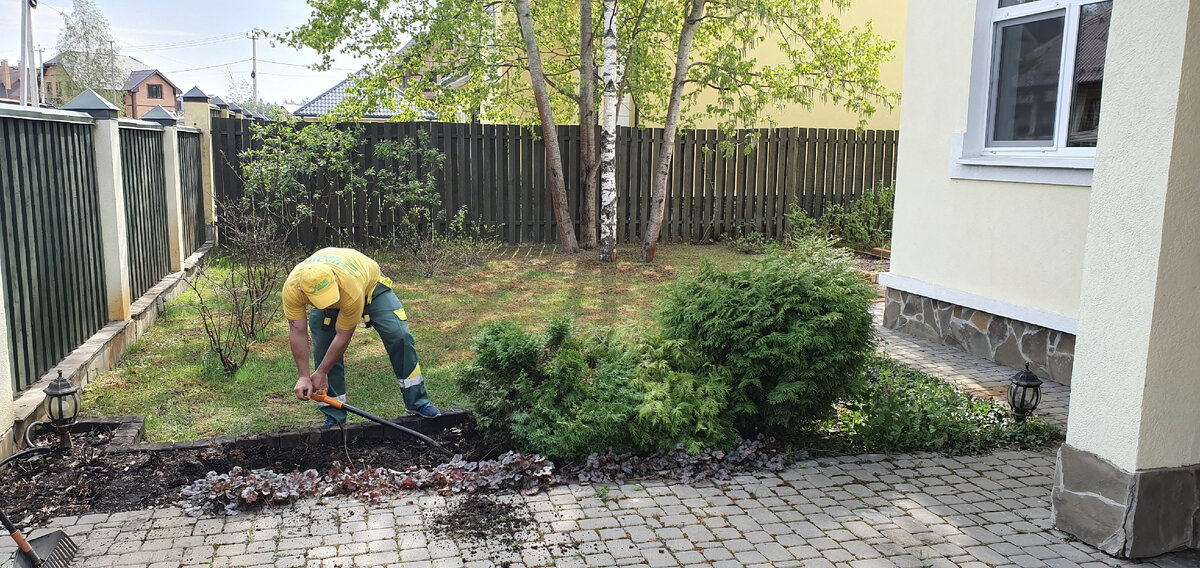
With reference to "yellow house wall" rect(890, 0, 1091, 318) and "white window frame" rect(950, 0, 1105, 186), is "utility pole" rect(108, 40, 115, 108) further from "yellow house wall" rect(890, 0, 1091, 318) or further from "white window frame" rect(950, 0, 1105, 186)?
"white window frame" rect(950, 0, 1105, 186)

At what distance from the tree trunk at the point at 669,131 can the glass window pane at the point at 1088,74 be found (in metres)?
5.91

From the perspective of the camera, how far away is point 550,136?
511 inches

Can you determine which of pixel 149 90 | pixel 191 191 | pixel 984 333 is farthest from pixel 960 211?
pixel 149 90

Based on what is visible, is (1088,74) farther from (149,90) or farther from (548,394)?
(149,90)

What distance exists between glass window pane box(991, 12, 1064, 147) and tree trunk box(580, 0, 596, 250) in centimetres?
670

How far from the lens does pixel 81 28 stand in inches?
1854

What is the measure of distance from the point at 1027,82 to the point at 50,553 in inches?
286

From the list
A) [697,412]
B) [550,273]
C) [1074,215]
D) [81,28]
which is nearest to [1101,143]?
[697,412]

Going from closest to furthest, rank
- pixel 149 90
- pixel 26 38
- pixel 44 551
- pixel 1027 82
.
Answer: pixel 44 551, pixel 1027 82, pixel 26 38, pixel 149 90

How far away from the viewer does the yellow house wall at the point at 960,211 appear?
652 cm

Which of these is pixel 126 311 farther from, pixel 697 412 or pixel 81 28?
pixel 81 28

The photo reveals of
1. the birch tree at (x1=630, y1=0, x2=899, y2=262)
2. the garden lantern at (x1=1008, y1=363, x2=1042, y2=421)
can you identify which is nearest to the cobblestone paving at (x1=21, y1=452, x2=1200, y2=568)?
the garden lantern at (x1=1008, y1=363, x2=1042, y2=421)

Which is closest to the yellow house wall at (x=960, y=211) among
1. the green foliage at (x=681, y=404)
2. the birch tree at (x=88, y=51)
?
the green foliage at (x=681, y=404)

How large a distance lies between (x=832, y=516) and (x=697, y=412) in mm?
940
